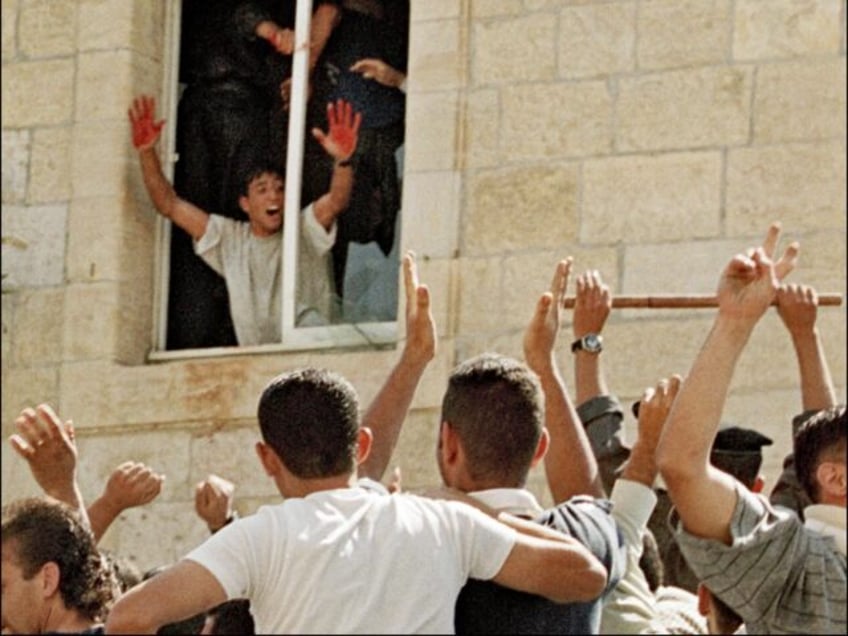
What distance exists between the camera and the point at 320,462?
604cm

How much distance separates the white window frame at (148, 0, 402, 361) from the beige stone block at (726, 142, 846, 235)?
148 centimetres

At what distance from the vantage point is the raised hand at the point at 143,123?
1092 centimetres

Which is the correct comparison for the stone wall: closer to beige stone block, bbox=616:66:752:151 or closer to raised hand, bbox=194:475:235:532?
beige stone block, bbox=616:66:752:151

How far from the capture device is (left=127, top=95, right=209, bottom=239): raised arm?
10.9 m

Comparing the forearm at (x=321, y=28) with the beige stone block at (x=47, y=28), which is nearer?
the forearm at (x=321, y=28)

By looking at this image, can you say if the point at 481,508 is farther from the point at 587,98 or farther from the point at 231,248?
the point at 231,248

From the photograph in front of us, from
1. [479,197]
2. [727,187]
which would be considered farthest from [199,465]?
[727,187]

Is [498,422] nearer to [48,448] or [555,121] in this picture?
[48,448]

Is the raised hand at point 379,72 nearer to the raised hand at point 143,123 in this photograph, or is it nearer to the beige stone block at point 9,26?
the raised hand at point 143,123

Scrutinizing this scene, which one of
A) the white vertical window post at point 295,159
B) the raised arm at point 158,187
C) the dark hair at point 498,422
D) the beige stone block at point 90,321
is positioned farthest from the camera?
the raised arm at point 158,187

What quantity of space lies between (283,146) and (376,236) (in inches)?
23.0

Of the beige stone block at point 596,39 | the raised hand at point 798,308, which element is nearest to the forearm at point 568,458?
the raised hand at point 798,308

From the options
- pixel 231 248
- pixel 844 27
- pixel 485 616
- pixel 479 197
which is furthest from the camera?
pixel 231 248

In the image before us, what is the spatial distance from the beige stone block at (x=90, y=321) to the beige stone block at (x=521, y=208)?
1.53m
